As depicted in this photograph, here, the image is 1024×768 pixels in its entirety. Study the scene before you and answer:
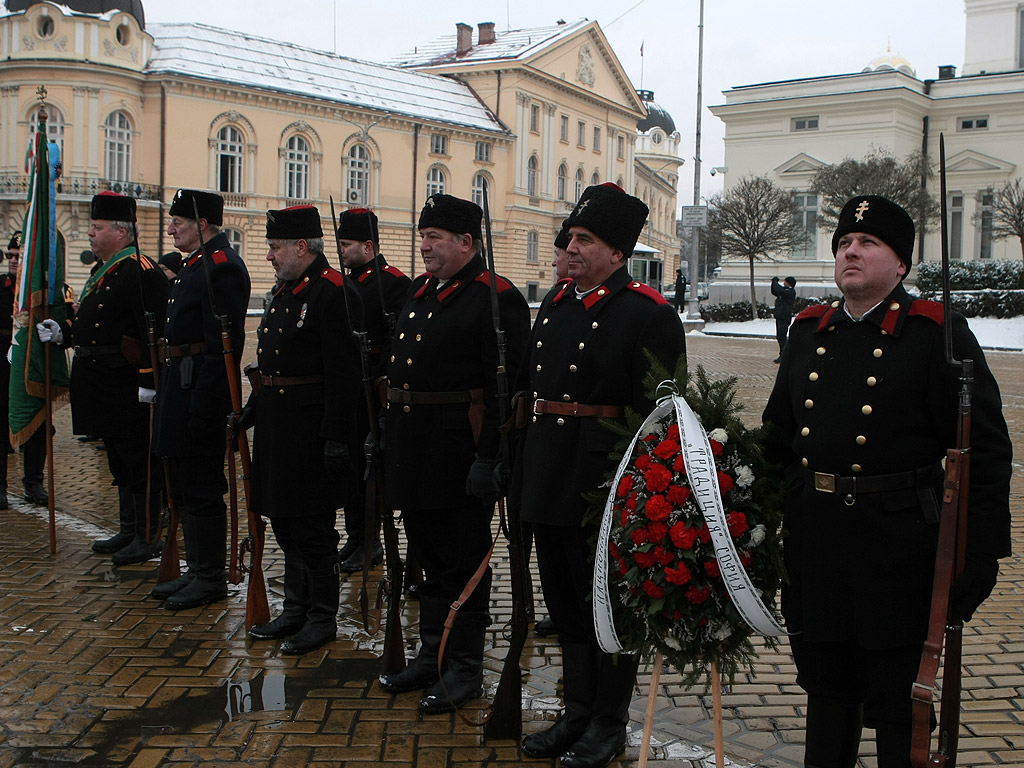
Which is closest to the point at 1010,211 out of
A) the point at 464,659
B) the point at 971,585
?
the point at 464,659

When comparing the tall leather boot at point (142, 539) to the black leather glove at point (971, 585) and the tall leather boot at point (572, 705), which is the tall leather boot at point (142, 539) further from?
the black leather glove at point (971, 585)

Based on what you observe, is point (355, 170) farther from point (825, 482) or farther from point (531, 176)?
point (825, 482)

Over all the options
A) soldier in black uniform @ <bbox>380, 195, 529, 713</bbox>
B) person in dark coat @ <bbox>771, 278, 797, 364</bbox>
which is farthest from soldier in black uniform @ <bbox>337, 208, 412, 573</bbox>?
person in dark coat @ <bbox>771, 278, 797, 364</bbox>

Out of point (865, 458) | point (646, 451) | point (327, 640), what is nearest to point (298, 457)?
point (327, 640)

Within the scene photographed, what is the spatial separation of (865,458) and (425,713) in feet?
7.27

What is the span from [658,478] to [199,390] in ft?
10.4

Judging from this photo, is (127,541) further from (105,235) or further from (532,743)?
(532,743)

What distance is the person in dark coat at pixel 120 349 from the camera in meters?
6.57

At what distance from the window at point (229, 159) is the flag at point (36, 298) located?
40419 millimetres

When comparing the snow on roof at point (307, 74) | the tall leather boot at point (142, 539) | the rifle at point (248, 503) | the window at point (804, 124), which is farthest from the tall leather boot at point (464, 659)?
the snow on roof at point (307, 74)

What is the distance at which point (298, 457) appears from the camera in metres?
5.18

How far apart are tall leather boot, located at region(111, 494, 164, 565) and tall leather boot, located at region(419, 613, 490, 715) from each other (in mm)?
2693

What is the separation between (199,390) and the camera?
5664 millimetres

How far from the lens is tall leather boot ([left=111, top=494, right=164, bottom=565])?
6.68m
